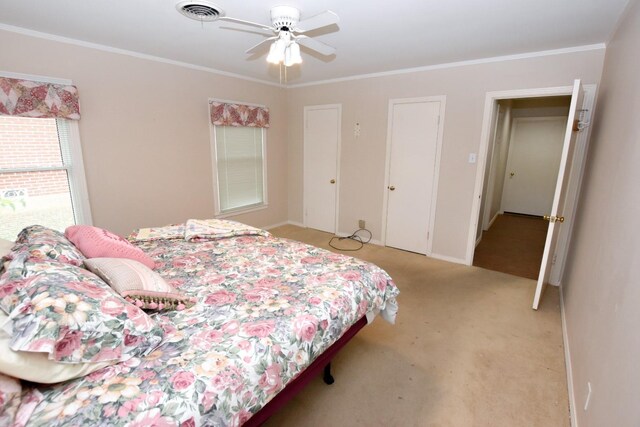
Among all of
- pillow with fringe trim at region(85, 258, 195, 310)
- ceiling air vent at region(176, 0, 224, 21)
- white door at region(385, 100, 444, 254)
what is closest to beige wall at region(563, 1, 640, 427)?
white door at region(385, 100, 444, 254)

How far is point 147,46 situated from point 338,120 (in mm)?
2494

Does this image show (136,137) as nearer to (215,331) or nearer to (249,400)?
(215,331)

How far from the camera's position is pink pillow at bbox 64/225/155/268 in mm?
1774

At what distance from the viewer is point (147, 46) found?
9.92 ft

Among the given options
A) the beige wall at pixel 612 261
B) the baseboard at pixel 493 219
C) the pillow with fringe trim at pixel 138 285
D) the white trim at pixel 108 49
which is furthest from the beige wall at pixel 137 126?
the baseboard at pixel 493 219

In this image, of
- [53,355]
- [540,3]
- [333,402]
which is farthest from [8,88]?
[540,3]

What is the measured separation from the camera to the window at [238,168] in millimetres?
4246

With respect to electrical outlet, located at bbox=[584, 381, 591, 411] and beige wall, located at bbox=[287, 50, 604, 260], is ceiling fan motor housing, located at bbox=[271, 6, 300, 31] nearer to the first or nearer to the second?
beige wall, located at bbox=[287, 50, 604, 260]

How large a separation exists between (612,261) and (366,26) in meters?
2.22

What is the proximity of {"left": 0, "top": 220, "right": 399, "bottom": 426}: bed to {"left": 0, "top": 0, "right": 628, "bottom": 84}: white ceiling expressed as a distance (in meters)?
1.73

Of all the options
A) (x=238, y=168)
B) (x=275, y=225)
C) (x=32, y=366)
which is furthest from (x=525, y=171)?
(x=32, y=366)

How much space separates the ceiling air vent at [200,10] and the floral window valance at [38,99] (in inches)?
57.2

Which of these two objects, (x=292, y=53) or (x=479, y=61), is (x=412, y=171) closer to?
(x=479, y=61)

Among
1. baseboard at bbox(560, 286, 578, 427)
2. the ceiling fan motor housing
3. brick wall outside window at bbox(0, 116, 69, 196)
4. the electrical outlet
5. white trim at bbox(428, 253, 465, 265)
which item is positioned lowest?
baseboard at bbox(560, 286, 578, 427)
